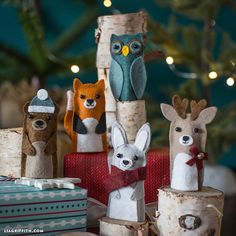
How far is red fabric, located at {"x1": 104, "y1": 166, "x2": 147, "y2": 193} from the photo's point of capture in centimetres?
100

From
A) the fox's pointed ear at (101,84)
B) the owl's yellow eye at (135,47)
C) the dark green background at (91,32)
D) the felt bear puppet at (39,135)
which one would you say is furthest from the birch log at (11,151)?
the dark green background at (91,32)

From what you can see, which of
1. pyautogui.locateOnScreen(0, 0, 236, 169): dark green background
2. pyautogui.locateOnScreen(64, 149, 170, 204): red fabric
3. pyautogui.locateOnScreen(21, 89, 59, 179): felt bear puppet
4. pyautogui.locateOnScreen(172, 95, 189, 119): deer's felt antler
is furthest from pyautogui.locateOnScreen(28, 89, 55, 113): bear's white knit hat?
pyautogui.locateOnScreen(0, 0, 236, 169): dark green background

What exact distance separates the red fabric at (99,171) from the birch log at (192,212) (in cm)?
16

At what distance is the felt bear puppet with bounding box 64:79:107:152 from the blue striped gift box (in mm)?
171

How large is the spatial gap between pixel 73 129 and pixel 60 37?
49.8 inches

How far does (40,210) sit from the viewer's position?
0.99m

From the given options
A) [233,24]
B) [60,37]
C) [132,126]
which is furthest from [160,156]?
[233,24]

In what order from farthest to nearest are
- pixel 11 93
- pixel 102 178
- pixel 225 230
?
pixel 11 93 → pixel 225 230 → pixel 102 178

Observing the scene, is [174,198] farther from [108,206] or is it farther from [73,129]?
[73,129]

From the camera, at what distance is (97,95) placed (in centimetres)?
116

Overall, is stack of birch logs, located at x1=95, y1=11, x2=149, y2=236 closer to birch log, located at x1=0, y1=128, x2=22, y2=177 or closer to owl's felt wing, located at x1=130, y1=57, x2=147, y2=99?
owl's felt wing, located at x1=130, y1=57, x2=147, y2=99

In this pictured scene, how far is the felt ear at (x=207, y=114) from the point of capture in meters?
1.00

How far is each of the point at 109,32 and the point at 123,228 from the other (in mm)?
468

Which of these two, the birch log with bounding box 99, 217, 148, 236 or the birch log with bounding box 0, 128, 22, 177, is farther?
the birch log with bounding box 0, 128, 22, 177
